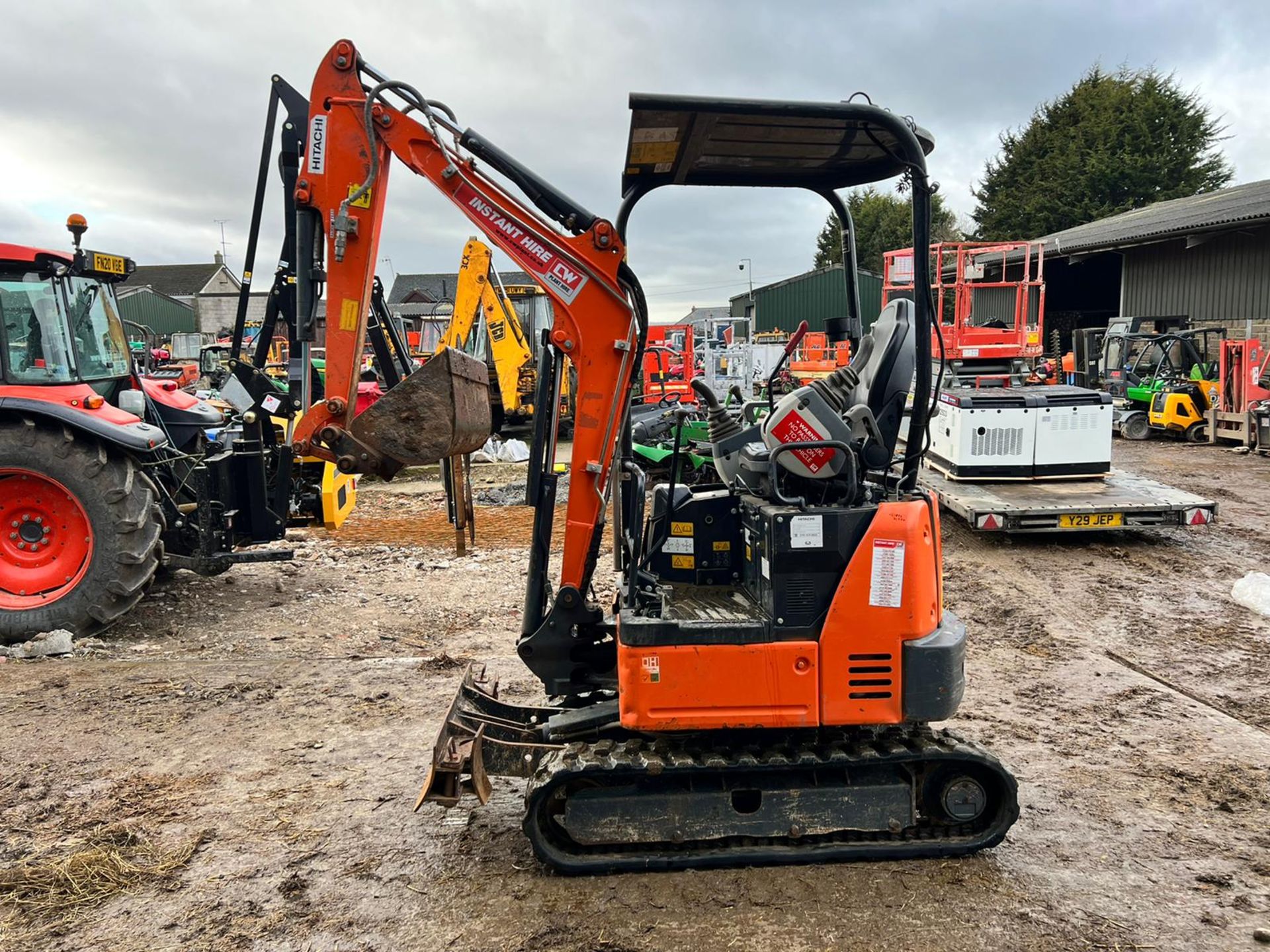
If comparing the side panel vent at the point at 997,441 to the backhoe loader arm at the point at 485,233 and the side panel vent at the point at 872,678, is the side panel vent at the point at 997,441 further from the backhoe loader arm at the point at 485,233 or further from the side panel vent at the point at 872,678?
the backhoe loader arm at the point at 485,233

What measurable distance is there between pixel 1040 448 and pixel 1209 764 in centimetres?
543

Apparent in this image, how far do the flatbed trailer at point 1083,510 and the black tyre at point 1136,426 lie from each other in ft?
30.1

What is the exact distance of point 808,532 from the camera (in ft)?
10.7

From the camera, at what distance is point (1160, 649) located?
19.2ft


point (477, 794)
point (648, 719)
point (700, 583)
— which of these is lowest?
point (477, 794)

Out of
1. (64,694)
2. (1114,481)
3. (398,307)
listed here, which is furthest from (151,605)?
(398,307)

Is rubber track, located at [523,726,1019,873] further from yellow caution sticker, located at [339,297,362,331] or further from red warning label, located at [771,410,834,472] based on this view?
yellow caution sticker, located at [339,297,362,331]

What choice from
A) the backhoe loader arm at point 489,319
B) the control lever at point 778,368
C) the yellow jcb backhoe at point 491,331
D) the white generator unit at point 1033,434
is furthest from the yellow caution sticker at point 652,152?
the backhoe loader arm at point 489,319

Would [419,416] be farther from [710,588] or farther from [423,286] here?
[423,286]

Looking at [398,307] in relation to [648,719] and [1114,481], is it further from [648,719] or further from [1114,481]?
[648,719]

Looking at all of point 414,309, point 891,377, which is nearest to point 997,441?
point 891,377

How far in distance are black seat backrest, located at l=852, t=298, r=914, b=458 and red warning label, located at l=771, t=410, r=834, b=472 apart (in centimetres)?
27

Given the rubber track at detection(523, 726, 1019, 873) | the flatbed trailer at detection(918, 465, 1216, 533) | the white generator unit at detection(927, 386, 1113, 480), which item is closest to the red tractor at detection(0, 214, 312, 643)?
the rubber track at detection(523, 726, 1019, 873)

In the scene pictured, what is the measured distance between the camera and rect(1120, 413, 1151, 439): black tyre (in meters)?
16.7
